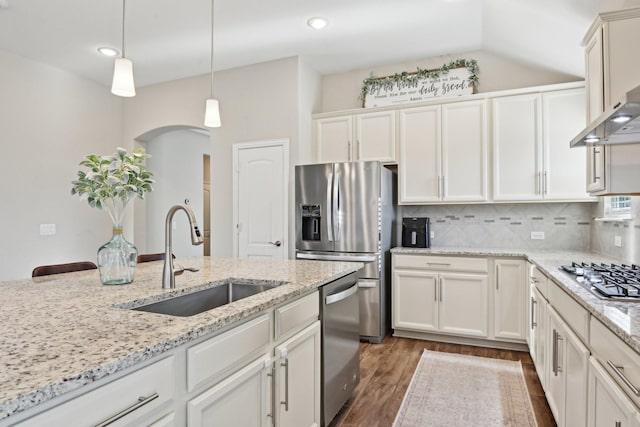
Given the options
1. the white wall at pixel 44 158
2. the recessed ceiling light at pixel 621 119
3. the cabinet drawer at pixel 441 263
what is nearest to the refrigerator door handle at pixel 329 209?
the cabinet drawer at pixel 441 263

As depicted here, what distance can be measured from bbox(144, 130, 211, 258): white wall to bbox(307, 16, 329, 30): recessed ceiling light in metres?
3.17

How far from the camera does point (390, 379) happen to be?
2.83 m

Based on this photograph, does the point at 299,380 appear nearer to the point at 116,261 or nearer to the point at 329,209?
the point at 116,261

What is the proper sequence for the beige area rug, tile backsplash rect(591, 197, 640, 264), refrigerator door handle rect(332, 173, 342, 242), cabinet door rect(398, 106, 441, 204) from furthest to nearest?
cabinet door rect(398, 106, 441, 204), refrigerator door handle rect(332, 173, 342, 242), tile backsplash rect(591, 197, 640, 264), the beige area rug

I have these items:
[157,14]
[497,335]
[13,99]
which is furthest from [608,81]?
[13,99]

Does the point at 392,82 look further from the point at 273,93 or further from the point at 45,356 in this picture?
the point at 45,356

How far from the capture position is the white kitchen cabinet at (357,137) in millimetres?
3979

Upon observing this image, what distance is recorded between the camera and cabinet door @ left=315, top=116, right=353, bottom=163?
413cm

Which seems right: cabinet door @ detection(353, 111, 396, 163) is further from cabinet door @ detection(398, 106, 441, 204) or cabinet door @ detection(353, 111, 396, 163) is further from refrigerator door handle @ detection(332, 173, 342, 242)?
refrigerator door handle @ detection(332, 173, 342, 242)

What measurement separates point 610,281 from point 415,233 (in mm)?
2265

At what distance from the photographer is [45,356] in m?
0.87

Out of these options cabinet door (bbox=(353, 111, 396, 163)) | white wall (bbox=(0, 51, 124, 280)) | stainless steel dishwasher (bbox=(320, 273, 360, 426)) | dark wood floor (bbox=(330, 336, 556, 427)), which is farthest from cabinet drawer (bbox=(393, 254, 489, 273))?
white wall (bbox=(0, 51, 124, 280))

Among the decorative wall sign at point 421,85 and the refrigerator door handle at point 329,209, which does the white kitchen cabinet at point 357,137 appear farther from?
the refrigerator door handle at point 329,209

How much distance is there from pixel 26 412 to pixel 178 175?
5.65m
